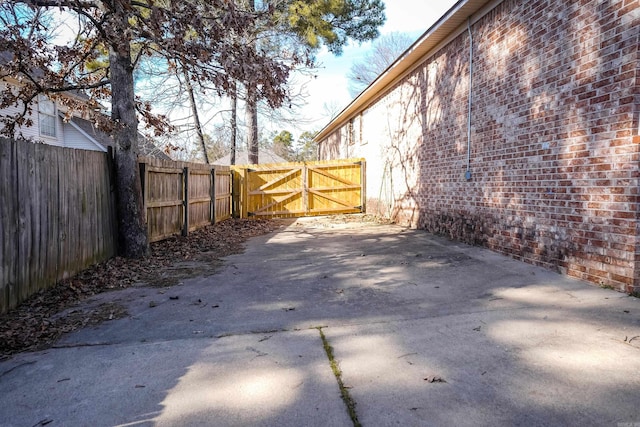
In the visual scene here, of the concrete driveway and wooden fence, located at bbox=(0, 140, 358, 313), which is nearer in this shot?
the concrete driveway

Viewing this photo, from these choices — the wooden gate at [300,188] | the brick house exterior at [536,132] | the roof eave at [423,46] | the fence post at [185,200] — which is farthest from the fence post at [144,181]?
the wooden gate at [300,188]

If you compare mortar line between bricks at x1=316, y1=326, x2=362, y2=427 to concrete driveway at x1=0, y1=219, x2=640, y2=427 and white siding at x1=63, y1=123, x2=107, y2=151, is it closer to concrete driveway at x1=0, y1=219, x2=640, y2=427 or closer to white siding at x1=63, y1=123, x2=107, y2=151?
concrete driveway at x1=0, y1=219, x2=640, y2=427

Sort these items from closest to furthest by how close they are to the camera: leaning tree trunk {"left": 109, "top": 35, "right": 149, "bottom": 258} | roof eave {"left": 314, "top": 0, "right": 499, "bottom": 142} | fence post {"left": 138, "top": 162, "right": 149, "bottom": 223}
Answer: leaning tree trunk {"left": 109, "top": 35, "right": 149, "bottom": 258} < roof eave {"left": 314, "top": 0, "right": 499, "bottom": 142} < fence post {"left": 138, "top": 162, "right": 149, "bottom": 223}

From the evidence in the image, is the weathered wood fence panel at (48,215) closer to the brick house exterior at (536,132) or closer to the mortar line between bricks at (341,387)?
the mortar line between bricks at (341,387)

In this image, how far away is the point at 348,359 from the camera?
8.65ft

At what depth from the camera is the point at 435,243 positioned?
7.11 metres

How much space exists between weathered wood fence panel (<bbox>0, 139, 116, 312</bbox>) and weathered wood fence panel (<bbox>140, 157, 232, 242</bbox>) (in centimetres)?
125

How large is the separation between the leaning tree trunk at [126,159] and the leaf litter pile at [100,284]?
358mm

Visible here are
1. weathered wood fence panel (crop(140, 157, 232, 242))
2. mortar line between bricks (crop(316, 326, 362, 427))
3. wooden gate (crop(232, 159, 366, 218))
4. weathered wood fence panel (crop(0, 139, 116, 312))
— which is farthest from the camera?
wooden gate (crop(232, 159, 366, 218))

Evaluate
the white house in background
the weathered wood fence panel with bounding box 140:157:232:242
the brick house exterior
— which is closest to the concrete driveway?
the brick house exterior

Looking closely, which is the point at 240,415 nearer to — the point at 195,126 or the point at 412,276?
the point at 412,276

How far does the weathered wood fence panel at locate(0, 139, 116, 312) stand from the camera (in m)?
3.69

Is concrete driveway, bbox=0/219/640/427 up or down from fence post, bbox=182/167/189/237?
down

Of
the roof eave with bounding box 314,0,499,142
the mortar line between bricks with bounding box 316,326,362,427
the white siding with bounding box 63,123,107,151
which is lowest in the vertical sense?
the mortar line between bricks with bounding box 316,326,362,427
